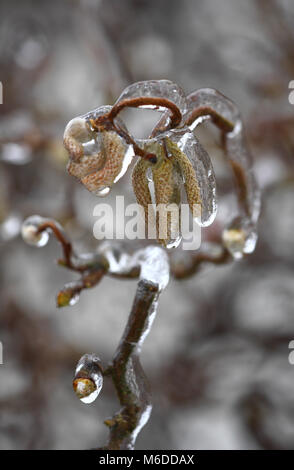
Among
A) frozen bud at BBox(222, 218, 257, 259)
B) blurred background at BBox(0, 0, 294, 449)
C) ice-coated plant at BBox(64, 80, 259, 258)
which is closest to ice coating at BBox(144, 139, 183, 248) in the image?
ice-coated plant at BBox(64, 80, 259, 258)

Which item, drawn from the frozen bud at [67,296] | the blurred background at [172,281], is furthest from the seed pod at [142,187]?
the blurred background at [172,281]

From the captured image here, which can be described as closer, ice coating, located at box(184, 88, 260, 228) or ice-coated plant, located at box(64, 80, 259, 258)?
ice-coated plant, located at box(64, 80, 259, 258)

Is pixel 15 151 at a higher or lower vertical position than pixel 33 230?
higher

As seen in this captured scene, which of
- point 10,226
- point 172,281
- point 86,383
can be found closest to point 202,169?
point 86,383

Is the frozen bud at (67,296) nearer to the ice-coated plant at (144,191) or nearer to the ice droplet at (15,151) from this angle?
the ice-coated plant at (144,191)

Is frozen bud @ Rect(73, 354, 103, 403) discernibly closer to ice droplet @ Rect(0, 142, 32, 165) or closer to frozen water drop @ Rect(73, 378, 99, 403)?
frozen water drop @ Rect(73, 378, 99, 403)

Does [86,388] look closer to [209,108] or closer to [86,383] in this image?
[86,383]
